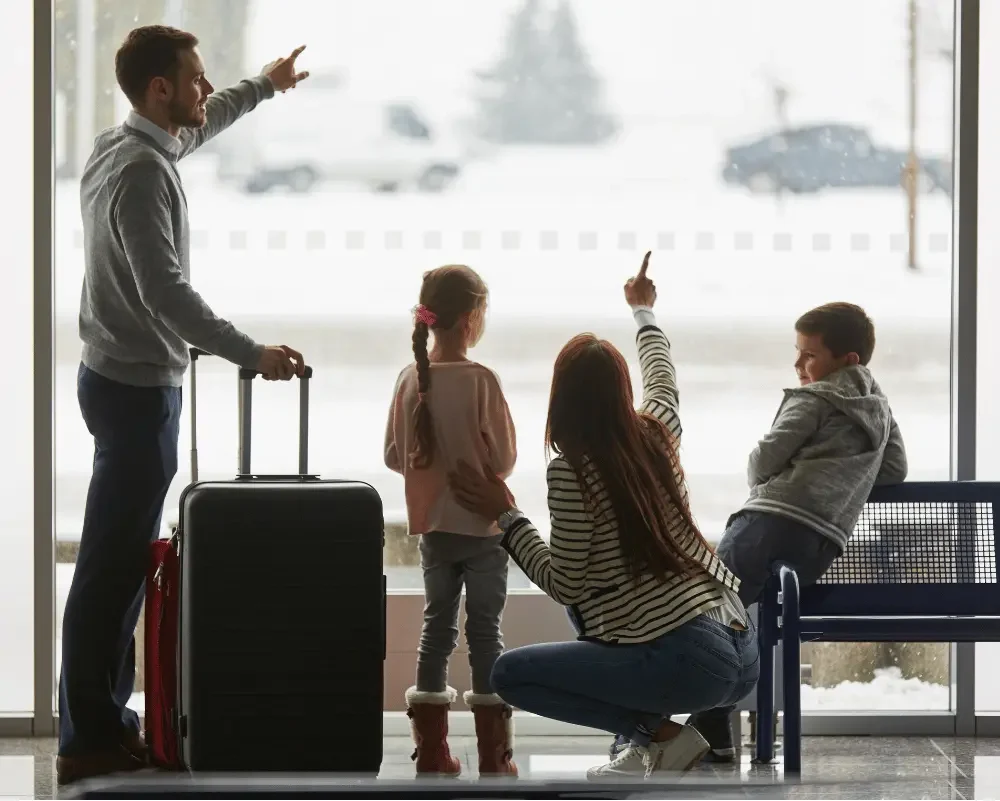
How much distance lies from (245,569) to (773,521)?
1204 millimetres

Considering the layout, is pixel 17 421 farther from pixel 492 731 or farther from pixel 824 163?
pixel 824 163

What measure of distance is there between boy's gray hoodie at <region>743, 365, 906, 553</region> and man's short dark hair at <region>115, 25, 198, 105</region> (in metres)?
1.63

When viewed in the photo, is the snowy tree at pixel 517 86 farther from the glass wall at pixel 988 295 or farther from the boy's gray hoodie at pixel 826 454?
the glass wall at pixel 988 295

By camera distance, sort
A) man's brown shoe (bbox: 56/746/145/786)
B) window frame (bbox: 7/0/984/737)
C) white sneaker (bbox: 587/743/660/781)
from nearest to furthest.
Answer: white sneaker (bbox: 587/743/660/781) → man's brown shoe (bbox: 56/746/145/786) → window frame (bbox: 7/0/984/737)

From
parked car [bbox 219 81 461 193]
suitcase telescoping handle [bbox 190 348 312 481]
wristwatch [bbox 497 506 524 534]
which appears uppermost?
parked car [bbox 219 81 461 193]

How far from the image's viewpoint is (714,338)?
351cm

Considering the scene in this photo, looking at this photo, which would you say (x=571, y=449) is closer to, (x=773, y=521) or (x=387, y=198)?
(x=773, y=521)

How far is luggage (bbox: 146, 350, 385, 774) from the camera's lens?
2631 mm

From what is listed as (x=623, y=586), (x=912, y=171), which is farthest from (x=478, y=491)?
(x=912, y=171)

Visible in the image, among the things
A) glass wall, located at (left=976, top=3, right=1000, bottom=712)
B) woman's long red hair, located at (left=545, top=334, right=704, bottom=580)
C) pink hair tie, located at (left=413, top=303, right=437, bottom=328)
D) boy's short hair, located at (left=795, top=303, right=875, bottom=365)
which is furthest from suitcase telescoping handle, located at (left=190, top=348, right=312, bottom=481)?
glass wall, located at (left=976, top=3, right=1000, bottom=712)

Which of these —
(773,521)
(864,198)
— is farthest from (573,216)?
(773,521)

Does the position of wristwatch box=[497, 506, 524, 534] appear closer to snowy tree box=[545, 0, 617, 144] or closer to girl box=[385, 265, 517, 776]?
girl box=[385, 265, 517, 776]

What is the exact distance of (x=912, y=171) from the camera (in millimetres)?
3465

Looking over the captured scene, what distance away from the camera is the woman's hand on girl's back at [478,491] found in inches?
117
